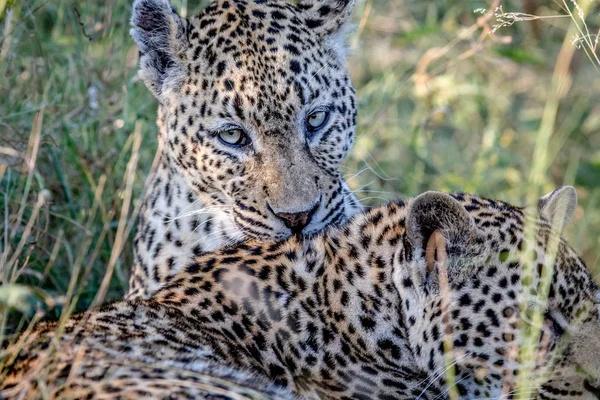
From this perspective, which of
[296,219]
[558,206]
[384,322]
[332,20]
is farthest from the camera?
[332,20]

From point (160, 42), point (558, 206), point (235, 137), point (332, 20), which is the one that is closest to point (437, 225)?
point (558, 206)

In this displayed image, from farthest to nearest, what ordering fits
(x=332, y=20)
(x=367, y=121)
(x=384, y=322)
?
(x=367, y=121), (x=332, y=20), (x=384, y=322)

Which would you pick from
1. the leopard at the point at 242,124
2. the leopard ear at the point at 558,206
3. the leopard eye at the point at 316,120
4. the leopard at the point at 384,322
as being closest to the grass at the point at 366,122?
the leopard ear at the point at 558,206

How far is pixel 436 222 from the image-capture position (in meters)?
4.97

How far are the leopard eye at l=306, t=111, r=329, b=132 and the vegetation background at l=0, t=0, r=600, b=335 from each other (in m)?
0.63

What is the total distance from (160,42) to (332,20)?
1.19 metres

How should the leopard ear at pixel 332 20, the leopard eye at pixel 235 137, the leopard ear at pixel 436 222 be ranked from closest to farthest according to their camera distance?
the leopard ear at pixel 436 222
the leopard eye at pixel 235 137
the leopard ear at pixel 332 20

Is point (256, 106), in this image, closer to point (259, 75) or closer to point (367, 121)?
point (259, 75)

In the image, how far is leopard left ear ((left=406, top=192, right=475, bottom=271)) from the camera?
4.89 m

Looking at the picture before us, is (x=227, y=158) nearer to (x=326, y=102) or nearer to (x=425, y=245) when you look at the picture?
(x=326, y=102)

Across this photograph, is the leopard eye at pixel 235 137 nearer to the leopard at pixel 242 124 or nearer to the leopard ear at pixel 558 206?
the leopard at pixel 242 124

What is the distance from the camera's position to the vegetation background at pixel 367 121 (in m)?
6.73

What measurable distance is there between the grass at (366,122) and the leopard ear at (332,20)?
0.90 meters

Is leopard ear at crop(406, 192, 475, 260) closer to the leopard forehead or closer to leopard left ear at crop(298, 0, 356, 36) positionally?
the leopard forehead
